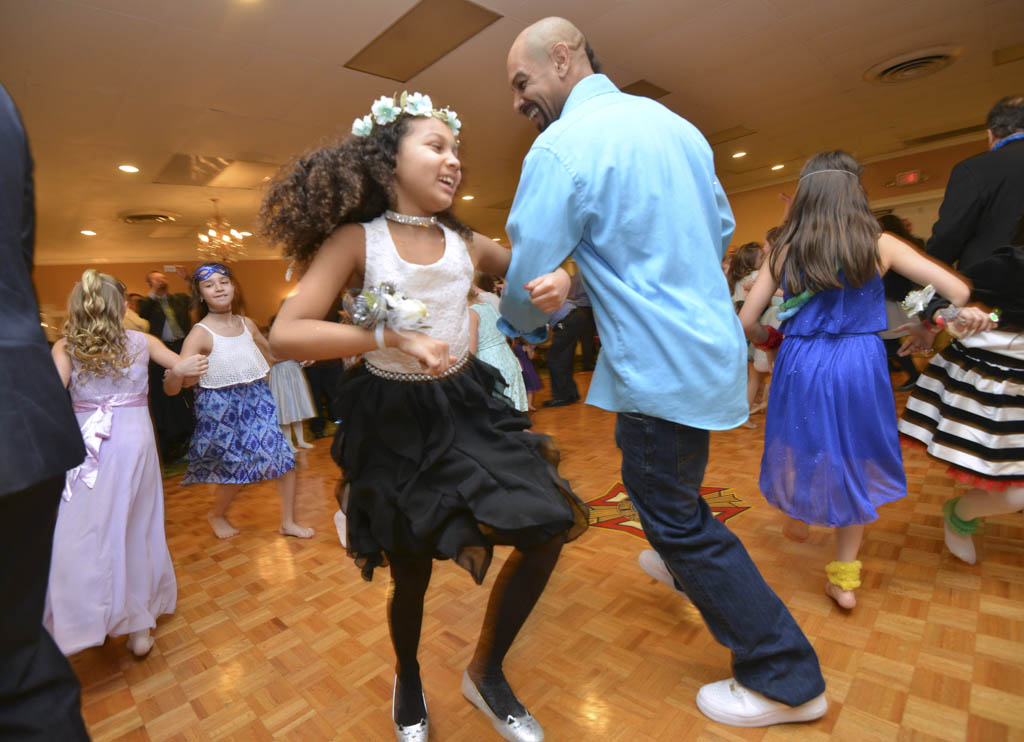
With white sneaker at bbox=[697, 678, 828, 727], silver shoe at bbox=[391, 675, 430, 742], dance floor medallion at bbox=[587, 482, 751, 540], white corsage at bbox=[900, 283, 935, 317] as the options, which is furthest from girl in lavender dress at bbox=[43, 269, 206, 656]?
white corsage at bbox=[900, 283, 935, 317]

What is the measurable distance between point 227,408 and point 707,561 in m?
2.65

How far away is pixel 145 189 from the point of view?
7.87 metres

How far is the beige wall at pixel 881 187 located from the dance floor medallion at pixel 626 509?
7631mm

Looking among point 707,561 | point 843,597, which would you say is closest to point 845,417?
point 843,597

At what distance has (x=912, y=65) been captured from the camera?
18.9 ft

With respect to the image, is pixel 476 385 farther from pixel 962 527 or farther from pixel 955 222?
pixel 955 222

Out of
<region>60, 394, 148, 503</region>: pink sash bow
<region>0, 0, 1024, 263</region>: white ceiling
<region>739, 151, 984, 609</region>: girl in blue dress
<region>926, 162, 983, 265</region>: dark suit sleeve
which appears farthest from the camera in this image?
<region>0, 0, 1024, 263</region>: white ceiling

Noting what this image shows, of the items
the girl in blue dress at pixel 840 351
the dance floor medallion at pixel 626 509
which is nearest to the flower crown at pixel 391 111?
the girl in blue dress at pixel 840 351

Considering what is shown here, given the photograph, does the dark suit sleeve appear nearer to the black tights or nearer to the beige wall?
the black tights

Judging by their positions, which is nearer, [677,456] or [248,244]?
[677,456]

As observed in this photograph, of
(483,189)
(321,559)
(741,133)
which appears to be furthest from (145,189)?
(741,133)

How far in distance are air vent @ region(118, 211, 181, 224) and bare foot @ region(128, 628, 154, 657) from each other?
9.31 m

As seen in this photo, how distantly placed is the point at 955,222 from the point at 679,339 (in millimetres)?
2122

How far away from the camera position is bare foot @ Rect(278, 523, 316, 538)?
10.2 ft
